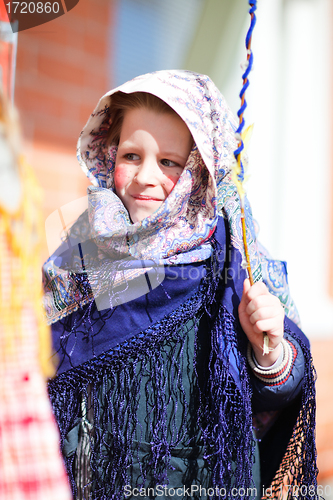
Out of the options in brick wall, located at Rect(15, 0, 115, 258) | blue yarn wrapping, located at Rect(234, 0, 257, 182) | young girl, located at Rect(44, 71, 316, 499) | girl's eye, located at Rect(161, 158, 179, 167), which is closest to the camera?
blue yarn wrapping, located at Rect(234, 0, 257, 182)

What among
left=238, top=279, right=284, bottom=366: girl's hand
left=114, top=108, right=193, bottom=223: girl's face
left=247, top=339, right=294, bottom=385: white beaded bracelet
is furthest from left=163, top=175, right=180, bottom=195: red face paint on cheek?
left=247, top=339, right=294, bottom=385: white beaded bracelet

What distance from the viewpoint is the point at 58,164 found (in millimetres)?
1507

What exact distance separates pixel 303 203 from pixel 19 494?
1.98 m

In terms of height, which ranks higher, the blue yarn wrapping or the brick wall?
the brick wall

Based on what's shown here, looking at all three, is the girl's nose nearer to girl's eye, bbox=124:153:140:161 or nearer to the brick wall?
girl's eye, bbox=124:153:140:161

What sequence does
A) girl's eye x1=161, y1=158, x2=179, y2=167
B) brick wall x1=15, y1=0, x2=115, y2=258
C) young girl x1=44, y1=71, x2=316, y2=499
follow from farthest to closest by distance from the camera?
brick wall x1=15, y1=0, x2=115, y2=258, girl's eye x1=161, y1=158, x2=179, y2=167, young girl x1=44, y1=71, x2=316, y2=499

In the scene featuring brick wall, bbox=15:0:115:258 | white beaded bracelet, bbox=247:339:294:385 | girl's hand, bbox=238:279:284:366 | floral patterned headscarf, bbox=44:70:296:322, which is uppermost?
brick wall, bbox=15:0:115:258

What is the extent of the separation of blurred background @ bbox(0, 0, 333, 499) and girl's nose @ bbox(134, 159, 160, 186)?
679 mm

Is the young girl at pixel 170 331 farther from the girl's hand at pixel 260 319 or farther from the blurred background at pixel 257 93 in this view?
the blurred background at pixel 257 93

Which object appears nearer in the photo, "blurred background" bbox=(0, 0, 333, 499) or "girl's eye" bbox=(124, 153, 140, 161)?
"girl's eye" bbox=(124, 153, 140, 161)

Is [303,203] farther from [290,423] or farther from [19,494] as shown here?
[19,494]

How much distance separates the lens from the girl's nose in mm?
852

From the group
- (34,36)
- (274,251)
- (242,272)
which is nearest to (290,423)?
(242,272)

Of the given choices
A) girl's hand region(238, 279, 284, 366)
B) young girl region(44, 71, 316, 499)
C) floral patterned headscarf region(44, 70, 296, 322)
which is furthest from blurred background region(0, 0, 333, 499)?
girl's hand region(238, 279, 284, 366)
